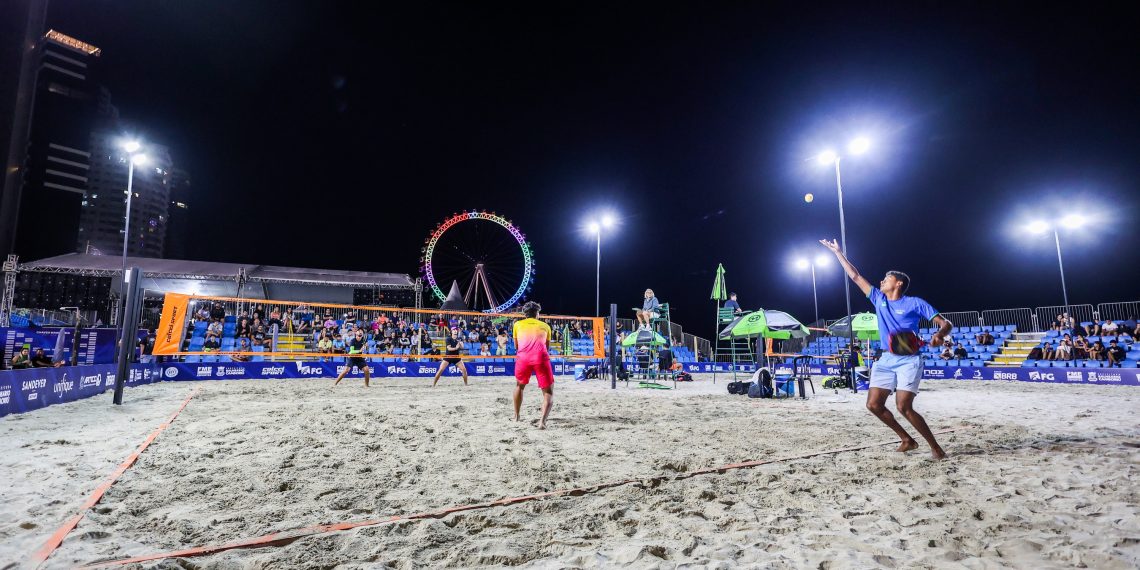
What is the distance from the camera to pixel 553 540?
2309 mm

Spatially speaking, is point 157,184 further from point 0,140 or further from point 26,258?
point 0,140

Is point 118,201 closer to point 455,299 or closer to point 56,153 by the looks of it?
point 56,153

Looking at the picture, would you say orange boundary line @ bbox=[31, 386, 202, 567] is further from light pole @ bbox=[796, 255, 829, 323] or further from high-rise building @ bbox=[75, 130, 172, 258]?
high-rise building @ bbox=[75, 130, 172, 258]

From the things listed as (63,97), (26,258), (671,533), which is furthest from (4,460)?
(63,97)

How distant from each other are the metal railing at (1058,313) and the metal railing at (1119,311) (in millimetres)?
338

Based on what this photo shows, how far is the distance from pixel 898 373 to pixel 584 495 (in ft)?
10.3

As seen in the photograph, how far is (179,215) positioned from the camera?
106188mm

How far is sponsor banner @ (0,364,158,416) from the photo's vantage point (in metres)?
6.53

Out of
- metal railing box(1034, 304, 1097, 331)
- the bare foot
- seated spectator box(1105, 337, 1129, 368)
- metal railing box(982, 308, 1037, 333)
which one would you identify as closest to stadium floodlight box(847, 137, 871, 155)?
the bare foot

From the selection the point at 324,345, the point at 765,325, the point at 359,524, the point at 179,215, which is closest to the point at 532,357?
the point at 359,524

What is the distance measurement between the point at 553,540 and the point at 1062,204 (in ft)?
92.3

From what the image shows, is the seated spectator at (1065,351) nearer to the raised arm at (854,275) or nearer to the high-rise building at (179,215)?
the raised arm at (854,275)

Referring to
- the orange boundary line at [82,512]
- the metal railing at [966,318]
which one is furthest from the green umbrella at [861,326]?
the metal railing at [966,318]

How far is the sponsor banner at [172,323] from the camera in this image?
1110 centimetres
